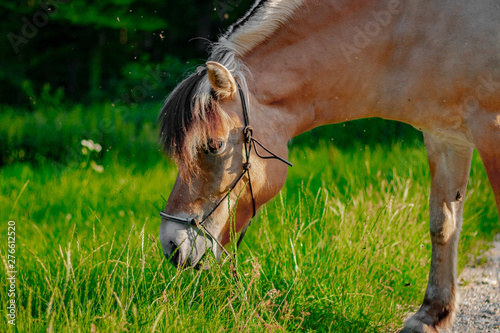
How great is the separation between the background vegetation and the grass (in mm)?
14

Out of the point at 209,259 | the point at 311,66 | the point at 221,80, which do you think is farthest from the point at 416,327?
the point at 221,80

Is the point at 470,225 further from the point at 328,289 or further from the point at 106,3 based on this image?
the point at 106,3

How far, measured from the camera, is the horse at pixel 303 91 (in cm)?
246

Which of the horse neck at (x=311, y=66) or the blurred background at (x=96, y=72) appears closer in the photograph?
the horse neck at (x=311, y=66)

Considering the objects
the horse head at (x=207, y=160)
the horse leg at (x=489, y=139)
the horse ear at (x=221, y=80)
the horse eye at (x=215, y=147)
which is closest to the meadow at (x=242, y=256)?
the horse head at (x=207, y=160)

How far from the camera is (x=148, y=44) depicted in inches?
660

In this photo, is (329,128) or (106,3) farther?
(106,3)

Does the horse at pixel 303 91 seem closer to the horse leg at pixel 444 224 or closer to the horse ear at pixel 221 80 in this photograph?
the horse ear at pixel 221 80

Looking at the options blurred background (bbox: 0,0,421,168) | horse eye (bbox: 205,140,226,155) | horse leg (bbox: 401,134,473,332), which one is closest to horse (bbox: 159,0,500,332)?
horse eye (bbox: 205,140,226,155)

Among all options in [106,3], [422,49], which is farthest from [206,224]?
[106,3]

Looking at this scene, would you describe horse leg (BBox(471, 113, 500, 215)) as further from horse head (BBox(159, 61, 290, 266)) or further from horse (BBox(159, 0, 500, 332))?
horse head (BBox(159, 61, 290, 266))

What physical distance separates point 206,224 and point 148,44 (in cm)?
1521

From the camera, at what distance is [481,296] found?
373 centimetres

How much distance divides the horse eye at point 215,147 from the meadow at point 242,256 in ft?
0.77
